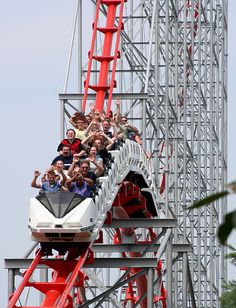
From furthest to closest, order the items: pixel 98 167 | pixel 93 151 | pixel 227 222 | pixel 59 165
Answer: pixel 98 167
pixel 93 151
pixel 59 165
pixel 227 222

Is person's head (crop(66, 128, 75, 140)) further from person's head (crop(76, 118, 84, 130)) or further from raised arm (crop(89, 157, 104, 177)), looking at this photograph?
person's head (crop(76, 118, 84, 130))

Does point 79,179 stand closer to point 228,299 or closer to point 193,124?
point 228,299

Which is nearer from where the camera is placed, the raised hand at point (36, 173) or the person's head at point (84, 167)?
the person's head at point (84, 167)

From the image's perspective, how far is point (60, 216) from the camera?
13.5m

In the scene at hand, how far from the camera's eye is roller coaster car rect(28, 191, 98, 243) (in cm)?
1338

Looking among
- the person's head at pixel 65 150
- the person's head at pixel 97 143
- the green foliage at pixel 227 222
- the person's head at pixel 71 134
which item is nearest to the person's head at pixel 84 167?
the person's head at pixel 65 150

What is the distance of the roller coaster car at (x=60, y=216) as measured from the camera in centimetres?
1338

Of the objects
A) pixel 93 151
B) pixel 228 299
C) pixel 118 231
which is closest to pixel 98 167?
pixel 93 151

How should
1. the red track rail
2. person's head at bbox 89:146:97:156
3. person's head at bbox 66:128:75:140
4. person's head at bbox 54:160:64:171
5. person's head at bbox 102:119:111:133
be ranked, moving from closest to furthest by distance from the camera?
1. person's head at bbox 54:160:64:171
2. person's head at bbox 89:146:97:156
3. person's head at bbox 66:128:75:140
4. person's head at bbox 102:119:111:133
5. the red track rail

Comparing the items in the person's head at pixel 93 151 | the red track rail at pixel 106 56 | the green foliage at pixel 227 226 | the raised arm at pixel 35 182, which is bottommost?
the green foliage at pixel 227 226

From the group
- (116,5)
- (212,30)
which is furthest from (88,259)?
(212,30)

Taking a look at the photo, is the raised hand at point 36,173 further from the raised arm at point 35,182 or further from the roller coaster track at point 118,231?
the roller coaster track at point 118,231

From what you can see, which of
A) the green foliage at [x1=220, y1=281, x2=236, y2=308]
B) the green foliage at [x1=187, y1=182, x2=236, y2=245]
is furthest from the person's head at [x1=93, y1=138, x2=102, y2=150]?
the green foliage at [x1=187, y1=182, x2=236, y2=245]

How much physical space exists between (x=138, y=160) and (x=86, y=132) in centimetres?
315
